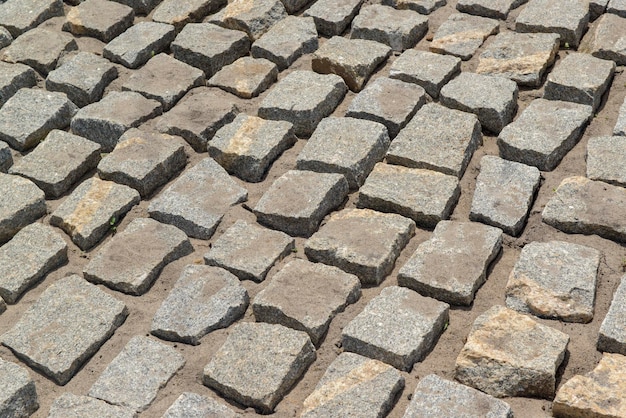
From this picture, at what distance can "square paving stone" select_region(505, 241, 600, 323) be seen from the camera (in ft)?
12.6

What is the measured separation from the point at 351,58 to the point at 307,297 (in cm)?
193

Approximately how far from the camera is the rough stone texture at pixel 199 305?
394cm

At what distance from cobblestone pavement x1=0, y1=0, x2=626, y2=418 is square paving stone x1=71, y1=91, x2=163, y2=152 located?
0.01 meters

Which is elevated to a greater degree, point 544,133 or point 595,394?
point 544,133

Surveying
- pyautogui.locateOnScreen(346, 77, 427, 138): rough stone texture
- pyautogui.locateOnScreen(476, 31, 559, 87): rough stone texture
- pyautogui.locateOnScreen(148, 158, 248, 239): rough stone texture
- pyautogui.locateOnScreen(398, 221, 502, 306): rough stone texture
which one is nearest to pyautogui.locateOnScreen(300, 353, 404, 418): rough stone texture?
pyautogui.locateOnScreen(398, 221, 502, 306): rough stone texture

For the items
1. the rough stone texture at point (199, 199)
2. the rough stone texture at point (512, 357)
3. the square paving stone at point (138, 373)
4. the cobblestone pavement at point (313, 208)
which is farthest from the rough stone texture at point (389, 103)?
the square paving stone at point (138, 373)

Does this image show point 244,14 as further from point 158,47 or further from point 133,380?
point 133,380

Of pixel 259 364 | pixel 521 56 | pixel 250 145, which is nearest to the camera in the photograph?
pixel 259 364

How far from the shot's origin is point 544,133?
15.6 feet

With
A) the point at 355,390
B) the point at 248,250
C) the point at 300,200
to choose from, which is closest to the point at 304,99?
the point at 300,200

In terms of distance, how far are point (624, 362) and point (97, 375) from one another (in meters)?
2.11

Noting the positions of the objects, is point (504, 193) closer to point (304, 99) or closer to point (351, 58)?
point (304, 99)

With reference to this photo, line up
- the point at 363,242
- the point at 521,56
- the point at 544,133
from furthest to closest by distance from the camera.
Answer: the point at 521,56
the point at 544,133
the point at 363,242

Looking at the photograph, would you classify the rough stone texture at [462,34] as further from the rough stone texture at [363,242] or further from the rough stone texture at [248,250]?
→ the rough stone texture at [248,250]
